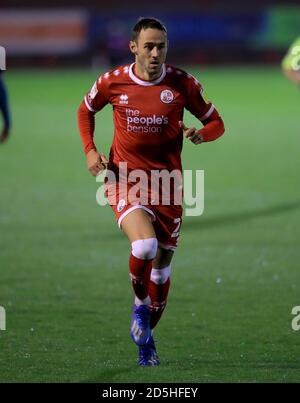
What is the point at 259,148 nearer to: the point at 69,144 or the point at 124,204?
the point at 69,144

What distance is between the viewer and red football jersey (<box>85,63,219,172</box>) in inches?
286

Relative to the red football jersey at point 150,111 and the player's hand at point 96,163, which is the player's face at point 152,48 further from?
the player's hand at point 96,163

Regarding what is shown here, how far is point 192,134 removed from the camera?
7047mm

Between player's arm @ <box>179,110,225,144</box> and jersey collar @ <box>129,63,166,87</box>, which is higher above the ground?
jersey collar @ <box>129,63,166,87</box>

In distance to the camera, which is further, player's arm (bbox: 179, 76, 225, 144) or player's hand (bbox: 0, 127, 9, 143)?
player's hand (bbox: 0, 127, 9, 143)

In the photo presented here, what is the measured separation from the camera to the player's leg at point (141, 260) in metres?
7.00

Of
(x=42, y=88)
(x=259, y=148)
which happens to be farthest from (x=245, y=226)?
(x=42, y=88)

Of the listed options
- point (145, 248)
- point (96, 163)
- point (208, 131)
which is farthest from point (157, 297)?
point (208, 131)

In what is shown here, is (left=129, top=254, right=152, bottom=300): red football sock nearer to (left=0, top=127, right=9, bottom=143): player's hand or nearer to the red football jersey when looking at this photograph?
the red football jersey

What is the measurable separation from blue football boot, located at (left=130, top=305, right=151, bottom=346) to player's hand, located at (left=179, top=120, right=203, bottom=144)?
1221mm

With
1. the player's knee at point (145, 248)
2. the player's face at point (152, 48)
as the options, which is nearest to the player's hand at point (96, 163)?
the player's knee at point (145, 248)

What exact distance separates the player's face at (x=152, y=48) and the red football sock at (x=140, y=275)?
1.33m

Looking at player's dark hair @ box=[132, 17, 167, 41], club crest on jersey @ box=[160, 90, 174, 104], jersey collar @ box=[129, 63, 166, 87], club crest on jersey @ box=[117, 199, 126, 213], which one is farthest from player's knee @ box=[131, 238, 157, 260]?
player's dark hair @ box=[132, 17, 167, 41]
